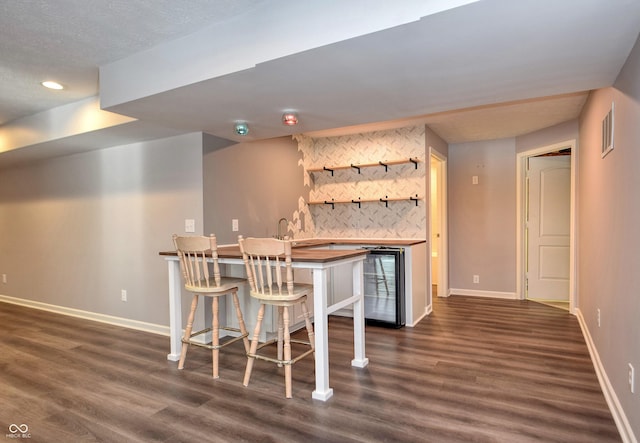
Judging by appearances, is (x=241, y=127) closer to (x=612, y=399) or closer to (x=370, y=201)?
(x=370, y=201)

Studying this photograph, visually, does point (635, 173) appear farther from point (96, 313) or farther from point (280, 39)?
point (96, 313)

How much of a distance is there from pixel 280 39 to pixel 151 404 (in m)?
2.30

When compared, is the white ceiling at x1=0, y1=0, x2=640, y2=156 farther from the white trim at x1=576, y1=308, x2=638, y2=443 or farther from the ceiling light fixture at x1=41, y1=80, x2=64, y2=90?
the white trim at x1=576, y1=308, x2=638, y2=443

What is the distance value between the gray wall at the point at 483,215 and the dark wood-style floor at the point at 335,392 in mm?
1605

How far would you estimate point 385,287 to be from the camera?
13.7 feet

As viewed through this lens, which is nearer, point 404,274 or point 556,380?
point 556,380

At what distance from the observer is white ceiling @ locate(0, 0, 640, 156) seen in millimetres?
1658

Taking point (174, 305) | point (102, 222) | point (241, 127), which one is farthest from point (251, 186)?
point (102, 222)

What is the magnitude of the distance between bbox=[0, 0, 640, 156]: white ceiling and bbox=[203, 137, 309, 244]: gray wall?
645 mm

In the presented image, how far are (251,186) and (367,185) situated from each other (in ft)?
5.24

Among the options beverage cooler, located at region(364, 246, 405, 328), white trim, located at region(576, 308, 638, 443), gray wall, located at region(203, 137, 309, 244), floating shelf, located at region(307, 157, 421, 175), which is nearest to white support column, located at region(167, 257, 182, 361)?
gray wall, located at region(203, 137, 309, 244)

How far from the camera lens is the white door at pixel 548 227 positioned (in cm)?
497

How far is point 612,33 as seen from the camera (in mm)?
1716

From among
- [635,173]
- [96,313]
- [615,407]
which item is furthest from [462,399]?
[96,313]
